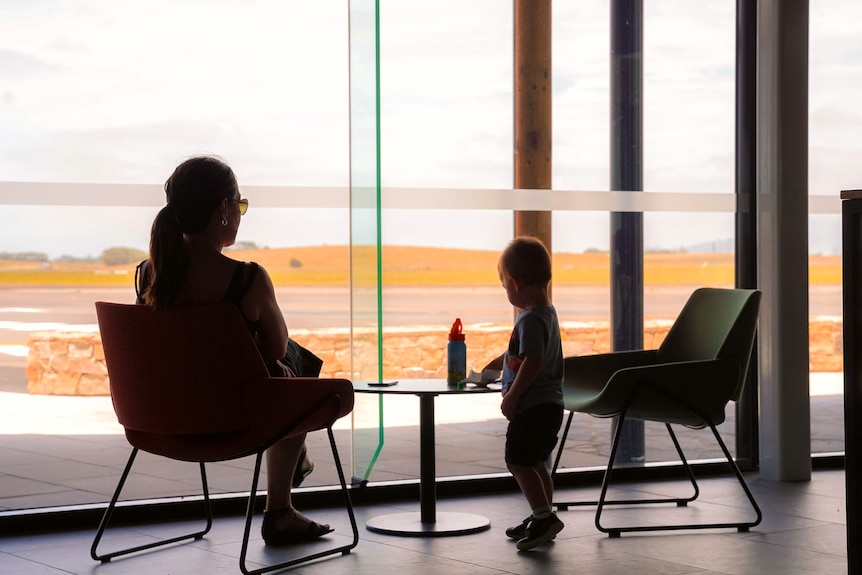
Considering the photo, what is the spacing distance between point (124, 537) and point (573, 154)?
2512 mm

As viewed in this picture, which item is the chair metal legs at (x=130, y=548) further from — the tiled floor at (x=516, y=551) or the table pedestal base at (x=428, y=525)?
the table pedestal base at (x=428, y=525)

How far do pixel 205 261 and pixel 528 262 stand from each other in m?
1.07

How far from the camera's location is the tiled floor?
3543 mm

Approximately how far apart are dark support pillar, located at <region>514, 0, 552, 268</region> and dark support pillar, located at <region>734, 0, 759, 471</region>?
36.6 inches

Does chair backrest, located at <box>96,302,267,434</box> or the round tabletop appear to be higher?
chair backrest, located at <box>96,302,267,434</box>

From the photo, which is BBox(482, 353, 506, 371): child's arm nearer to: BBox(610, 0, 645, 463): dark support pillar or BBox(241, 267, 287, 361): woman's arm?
BBox(241, 267, 287, 361): woman's arm

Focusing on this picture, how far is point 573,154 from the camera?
5.19 meters

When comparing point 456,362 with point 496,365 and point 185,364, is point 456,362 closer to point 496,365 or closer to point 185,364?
point 496,365

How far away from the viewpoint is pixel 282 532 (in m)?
3.92

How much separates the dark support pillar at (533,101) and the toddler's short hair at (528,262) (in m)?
1.14

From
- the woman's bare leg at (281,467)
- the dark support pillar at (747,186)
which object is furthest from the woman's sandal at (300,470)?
the dark support pillar at (747,186)

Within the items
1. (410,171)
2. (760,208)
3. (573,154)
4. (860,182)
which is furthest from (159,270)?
(860,182)

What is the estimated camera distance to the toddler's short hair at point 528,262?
3.89m

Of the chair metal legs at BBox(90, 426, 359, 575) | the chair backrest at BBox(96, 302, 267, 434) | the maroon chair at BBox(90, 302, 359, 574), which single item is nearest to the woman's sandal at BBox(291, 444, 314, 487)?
the chair metal legs at BBox(90, 426, 359, 575)
